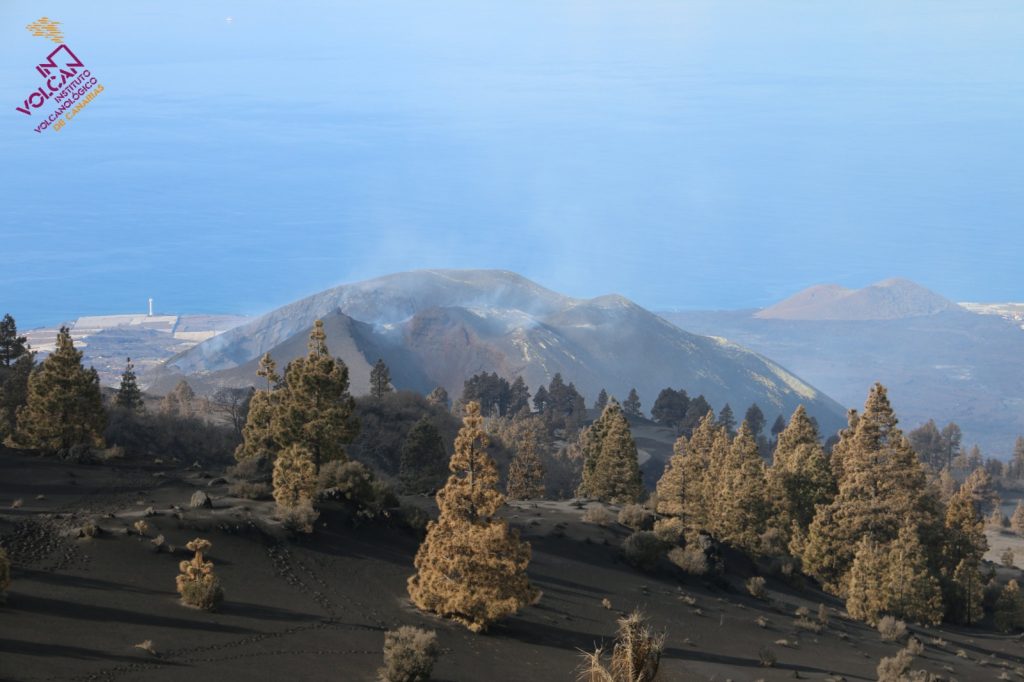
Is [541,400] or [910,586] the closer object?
[910,586]

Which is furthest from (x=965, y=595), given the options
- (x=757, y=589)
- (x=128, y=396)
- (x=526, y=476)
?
(x=128, y=396)

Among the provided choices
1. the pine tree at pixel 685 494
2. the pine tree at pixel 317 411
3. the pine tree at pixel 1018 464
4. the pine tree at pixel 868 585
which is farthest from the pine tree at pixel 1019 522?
the pine tree at pixel 317 411

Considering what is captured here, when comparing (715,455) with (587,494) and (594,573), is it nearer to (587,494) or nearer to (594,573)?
(587,494)

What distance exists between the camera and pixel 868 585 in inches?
2416

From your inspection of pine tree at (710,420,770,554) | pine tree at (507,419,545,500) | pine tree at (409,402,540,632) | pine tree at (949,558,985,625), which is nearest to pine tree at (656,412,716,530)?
pine tree at (710,420,770,554)

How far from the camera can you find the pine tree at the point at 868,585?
60375 mm

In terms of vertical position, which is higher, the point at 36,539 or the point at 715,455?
the point at 715,455

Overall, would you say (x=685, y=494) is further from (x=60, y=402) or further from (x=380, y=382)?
(x=380, y=382)

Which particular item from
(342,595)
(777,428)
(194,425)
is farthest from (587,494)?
(777,428)

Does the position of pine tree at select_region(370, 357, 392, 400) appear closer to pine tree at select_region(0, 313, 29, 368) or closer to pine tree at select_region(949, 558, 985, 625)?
pine tree at select_region(0, 313, 29, 368)

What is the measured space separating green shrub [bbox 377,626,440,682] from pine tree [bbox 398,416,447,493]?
151 ft

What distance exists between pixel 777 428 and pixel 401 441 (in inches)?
3290

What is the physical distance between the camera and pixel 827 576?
69.6m

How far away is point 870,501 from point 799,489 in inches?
260
